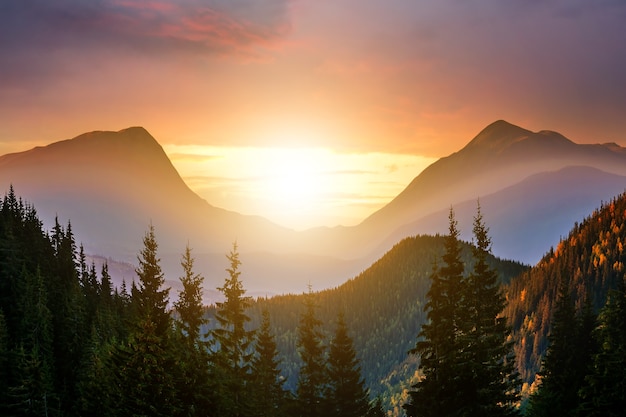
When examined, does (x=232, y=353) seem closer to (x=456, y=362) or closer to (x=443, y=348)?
(x=443, y=348)

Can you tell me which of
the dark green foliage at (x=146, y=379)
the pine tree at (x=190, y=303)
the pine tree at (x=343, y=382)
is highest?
the pine tree at (x=190, y=303)

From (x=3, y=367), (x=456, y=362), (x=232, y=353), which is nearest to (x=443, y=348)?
(x=456, y=362)

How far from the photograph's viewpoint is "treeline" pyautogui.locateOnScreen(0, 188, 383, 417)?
30594 mm

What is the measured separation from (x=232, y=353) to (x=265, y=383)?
11656 mm

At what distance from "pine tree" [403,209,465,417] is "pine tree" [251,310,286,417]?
14.5 metres

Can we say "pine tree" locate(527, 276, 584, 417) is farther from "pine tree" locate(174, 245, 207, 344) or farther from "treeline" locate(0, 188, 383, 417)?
"pine tree" locate(174, 245, 207, 344)

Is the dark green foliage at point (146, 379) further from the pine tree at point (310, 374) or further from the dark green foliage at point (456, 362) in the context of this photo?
the pine tree at point (310, 374)

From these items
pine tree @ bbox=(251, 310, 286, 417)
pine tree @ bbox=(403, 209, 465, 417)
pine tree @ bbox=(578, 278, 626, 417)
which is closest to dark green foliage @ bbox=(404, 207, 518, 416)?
pine tree @ bbox=(403, 209, 465, 417)

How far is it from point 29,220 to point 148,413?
100730 millimetres

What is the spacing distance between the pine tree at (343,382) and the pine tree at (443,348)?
14.7 m

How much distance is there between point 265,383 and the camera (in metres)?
51.7

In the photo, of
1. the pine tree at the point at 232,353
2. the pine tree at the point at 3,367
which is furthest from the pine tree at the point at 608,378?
the pine tree at the point at 3,367

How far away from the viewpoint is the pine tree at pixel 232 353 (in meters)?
37.9

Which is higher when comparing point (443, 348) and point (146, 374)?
point (443, 348)
